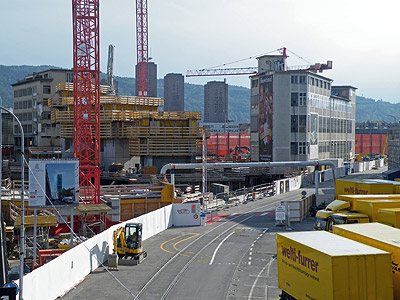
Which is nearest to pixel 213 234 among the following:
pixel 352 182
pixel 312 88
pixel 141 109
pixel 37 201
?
pixel 352 182

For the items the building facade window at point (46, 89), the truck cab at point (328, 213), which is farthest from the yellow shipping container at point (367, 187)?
the building facade window at point (46, 89)

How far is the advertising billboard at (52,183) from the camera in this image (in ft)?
98.7

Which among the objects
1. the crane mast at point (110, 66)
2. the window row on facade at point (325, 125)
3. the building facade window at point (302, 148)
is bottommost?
the building facade window at point (302, 148)

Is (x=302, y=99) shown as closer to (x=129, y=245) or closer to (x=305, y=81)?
(x=305, y=81)

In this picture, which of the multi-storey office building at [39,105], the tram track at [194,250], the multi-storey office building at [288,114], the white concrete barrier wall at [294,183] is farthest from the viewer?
the multi-storey office building at [39,105]

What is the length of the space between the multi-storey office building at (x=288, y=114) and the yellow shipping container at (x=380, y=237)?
255 ft

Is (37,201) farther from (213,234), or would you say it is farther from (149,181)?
(149,181)

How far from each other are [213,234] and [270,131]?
2378 inches

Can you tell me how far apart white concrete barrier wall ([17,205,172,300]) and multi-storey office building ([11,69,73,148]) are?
8431 cm

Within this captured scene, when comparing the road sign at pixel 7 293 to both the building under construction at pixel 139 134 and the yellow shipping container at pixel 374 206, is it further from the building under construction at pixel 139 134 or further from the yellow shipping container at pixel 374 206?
the building under construction at pixel 139 134

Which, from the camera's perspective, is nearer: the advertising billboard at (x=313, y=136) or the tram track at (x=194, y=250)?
the tram track at (x=194, y=250)

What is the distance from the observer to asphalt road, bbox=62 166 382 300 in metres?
25.6

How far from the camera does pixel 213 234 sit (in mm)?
41688

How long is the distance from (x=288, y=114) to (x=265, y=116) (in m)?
5.30
